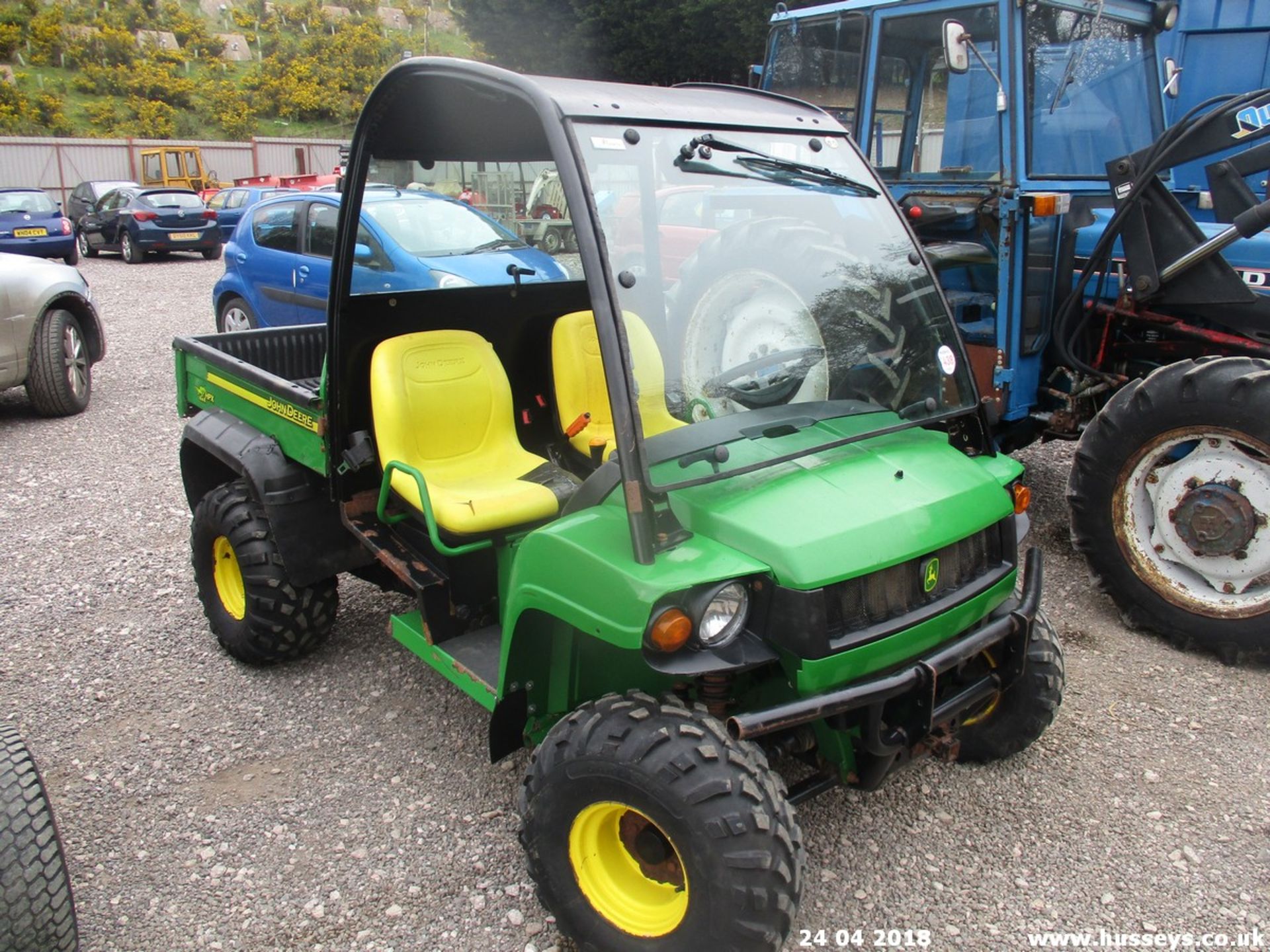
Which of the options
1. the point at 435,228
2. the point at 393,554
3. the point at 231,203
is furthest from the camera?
the point at 231,203

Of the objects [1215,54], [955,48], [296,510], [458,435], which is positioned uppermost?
[1215,54]

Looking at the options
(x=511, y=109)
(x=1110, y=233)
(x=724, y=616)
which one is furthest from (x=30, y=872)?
(x=1110, y=233)

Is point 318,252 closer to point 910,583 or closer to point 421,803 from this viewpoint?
point 421,803

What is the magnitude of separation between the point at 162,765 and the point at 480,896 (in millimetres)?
1300

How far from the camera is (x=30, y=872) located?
7.38ft

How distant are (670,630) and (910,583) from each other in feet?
2.10

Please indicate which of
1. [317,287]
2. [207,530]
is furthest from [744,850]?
[317,287]

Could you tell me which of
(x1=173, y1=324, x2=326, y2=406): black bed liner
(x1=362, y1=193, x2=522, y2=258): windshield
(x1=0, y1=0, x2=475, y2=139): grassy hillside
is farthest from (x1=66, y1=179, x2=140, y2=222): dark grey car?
(x1=173, y1=324, x2=326, y2=406): black bed liner

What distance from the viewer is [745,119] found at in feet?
8.69

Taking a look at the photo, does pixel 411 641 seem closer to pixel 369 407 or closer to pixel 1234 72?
pixel 369 407

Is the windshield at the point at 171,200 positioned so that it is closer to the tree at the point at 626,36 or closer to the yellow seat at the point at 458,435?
the tree at the point at 626,36

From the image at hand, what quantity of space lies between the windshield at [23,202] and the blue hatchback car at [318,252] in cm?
960

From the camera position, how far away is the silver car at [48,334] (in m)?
6.87

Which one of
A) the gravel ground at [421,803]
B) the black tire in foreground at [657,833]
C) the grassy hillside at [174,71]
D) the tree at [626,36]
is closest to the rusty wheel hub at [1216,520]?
the gravel ground at [421,803]
